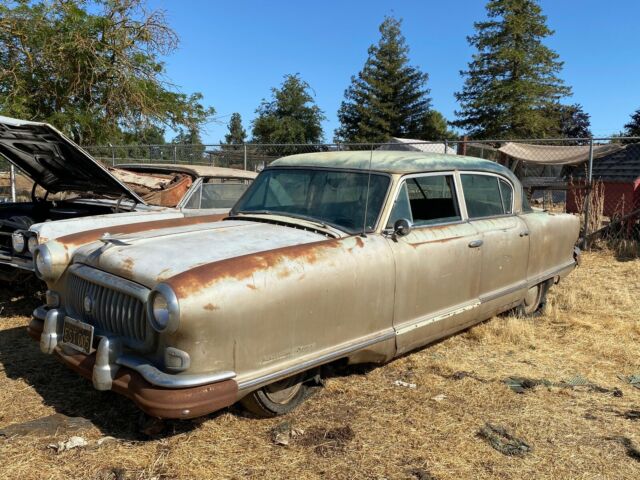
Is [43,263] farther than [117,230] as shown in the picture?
No

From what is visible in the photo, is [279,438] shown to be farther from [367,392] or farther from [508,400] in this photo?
[508,400]

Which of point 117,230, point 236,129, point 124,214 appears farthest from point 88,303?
point 236,129

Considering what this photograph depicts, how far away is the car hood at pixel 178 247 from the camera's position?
2.92m

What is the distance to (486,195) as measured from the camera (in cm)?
482

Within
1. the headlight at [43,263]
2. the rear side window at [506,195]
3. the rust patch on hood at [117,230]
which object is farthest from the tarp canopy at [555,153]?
the headlight at [43,263]

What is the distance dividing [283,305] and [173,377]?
664mm

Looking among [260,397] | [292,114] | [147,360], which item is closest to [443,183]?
[260,397]

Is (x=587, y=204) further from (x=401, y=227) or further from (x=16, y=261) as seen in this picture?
(x=16, y=261)

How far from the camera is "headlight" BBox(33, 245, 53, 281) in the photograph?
3537 millimetres

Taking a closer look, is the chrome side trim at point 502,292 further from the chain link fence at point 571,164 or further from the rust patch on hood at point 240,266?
the chain link fence at point 571,164

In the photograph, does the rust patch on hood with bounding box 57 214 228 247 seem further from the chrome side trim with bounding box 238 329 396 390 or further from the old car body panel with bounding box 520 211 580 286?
the old car body panel with bounding box 520 211 580 286

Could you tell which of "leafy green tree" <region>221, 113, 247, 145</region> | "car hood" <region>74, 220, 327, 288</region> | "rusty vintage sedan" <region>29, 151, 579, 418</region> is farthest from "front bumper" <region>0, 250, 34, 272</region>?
"leafy green tree" <region>221, 113, 247, 145</region>

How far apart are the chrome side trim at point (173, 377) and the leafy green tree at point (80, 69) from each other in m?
10.8

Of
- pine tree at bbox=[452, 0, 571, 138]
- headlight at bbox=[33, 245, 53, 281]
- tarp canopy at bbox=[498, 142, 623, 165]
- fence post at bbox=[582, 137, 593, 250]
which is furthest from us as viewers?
pine tree at bbox=[452, 0, 571, 138]
